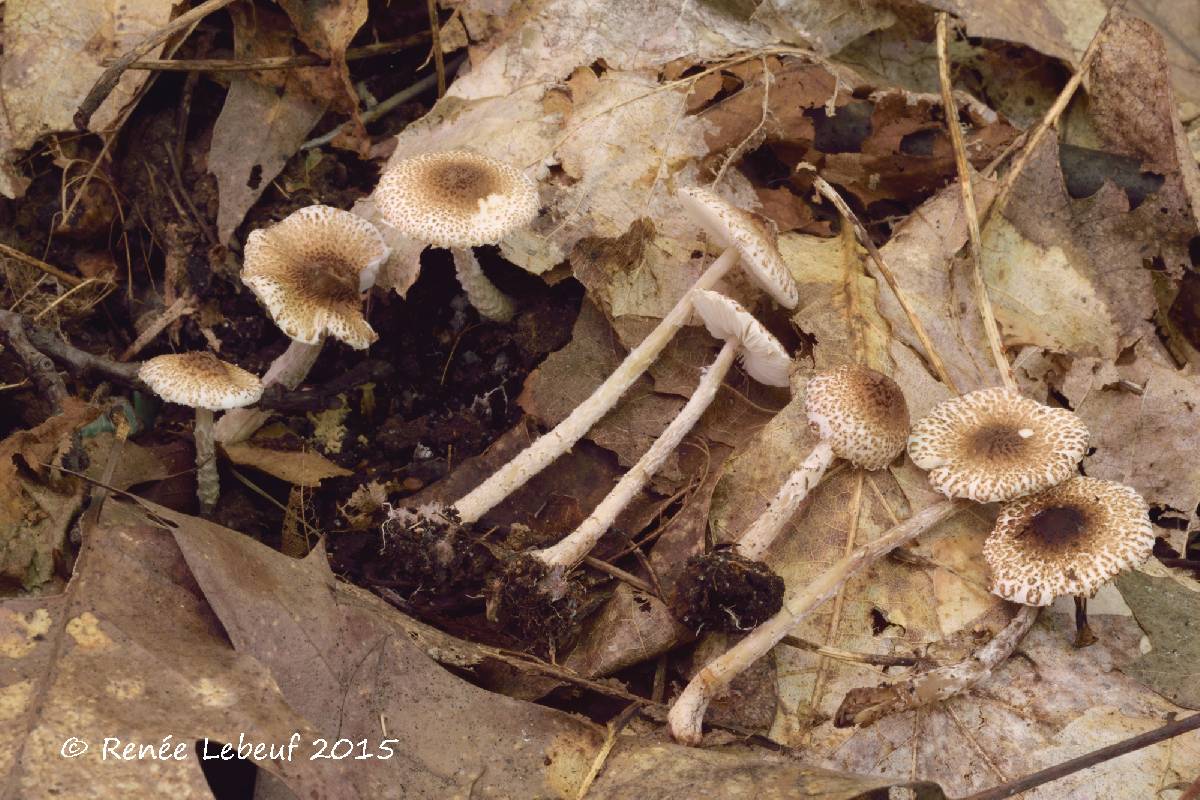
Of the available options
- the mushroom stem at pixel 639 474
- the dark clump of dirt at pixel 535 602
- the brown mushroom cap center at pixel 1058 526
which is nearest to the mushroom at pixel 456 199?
the mushroom stem at pixel 639 474

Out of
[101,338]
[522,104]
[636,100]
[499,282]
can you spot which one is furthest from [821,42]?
[101,338]

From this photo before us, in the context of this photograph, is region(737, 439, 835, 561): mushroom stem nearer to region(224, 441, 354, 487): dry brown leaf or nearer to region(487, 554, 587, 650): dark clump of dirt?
region(487, 554, 587, 650): dark clump of dirt

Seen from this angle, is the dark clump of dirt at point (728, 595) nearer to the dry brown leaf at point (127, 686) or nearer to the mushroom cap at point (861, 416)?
the mushroom cap at point (861, 416)

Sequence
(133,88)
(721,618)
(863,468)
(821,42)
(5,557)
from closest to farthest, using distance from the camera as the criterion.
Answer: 1. (5,557)
2. (721,618)
3. (863,468)
4. (133,88)
5. (821,42)

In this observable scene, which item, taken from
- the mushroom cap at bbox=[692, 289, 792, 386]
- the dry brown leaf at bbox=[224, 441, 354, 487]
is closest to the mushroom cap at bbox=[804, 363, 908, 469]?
the mushroom cap at bbox=[692, 289, 792, 386]

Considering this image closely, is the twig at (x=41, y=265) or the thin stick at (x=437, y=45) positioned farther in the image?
the thin stick at (x=437, y=45)

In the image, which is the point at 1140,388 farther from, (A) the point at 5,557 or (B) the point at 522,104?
(A) the point at 5,557
